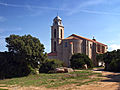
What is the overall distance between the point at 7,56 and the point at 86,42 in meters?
33.8

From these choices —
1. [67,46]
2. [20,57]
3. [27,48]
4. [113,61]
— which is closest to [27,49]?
[27,48]

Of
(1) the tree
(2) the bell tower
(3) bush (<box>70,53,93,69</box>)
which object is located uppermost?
(2) the bell tower

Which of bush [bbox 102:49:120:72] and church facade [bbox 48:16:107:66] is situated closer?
bush [bbox 102:49:120:72]

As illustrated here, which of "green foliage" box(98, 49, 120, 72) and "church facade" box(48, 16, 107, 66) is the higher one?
"church facade" box(48, 16, 107, 66)

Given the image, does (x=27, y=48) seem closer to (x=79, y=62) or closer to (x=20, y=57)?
(x=20, y=57)

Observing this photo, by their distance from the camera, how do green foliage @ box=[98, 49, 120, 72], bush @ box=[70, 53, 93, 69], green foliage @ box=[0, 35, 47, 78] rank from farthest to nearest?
bush @ box=[70, 53, 93, 69], green foliage @ box=[98, 49, 120, 72], green foliage @ box=[0, 35, 47, 78]

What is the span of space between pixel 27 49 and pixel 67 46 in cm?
2817

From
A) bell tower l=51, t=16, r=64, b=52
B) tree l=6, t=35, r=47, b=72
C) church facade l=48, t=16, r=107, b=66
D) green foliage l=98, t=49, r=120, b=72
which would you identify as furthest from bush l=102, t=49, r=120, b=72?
bell tower l=51, t=16, r=64, b=52

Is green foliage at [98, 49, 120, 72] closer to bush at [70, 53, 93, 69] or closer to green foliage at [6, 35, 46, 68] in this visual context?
bush at [70, 53, 93, 69]

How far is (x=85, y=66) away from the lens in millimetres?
42531

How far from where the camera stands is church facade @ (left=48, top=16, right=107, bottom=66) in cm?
5562

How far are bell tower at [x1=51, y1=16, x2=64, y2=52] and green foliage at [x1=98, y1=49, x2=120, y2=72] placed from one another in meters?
27.3

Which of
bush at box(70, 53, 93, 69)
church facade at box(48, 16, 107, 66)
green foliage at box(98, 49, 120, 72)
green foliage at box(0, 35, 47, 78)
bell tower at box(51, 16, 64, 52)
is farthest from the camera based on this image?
bell tower at box(51, 16, 64, 52)

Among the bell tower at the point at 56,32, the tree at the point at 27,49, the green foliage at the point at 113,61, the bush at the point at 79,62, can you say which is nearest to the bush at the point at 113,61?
the green foliage at the point at 113,61
